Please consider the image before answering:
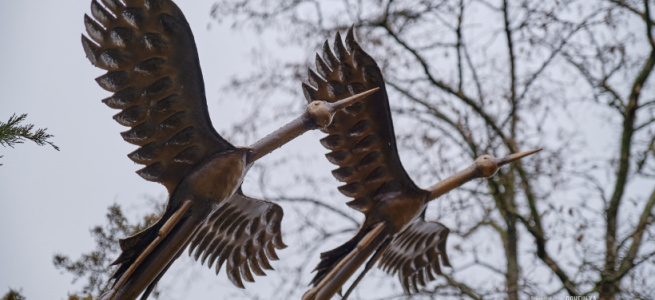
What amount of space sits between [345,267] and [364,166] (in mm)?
394

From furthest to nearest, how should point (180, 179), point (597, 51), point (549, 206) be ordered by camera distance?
point (597, 51)
point (549, 206)
point (180, 179)

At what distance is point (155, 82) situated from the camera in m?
1.99

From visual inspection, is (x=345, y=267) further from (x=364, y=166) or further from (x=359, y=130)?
(x=359, y=130)

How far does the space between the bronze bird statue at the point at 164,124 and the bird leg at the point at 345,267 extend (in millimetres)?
475

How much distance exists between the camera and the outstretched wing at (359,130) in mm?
2377

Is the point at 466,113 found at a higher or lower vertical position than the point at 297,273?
higher

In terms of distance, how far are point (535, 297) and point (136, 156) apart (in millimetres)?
2351

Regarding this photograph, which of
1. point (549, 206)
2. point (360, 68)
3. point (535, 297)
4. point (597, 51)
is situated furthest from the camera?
point (597, 51)

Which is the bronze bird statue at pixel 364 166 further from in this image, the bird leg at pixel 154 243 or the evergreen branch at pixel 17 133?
the evergreen branch at pixel 17 133

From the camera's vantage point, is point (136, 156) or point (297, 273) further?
point (297, 273)

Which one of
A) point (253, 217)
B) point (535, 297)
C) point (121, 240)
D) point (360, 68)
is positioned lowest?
point (121, 240)

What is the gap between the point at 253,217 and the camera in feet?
8.09

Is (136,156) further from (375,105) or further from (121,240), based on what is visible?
(375,105)

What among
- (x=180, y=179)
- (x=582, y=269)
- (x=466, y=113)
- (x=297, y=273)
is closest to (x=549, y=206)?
(x=582, y=269)
